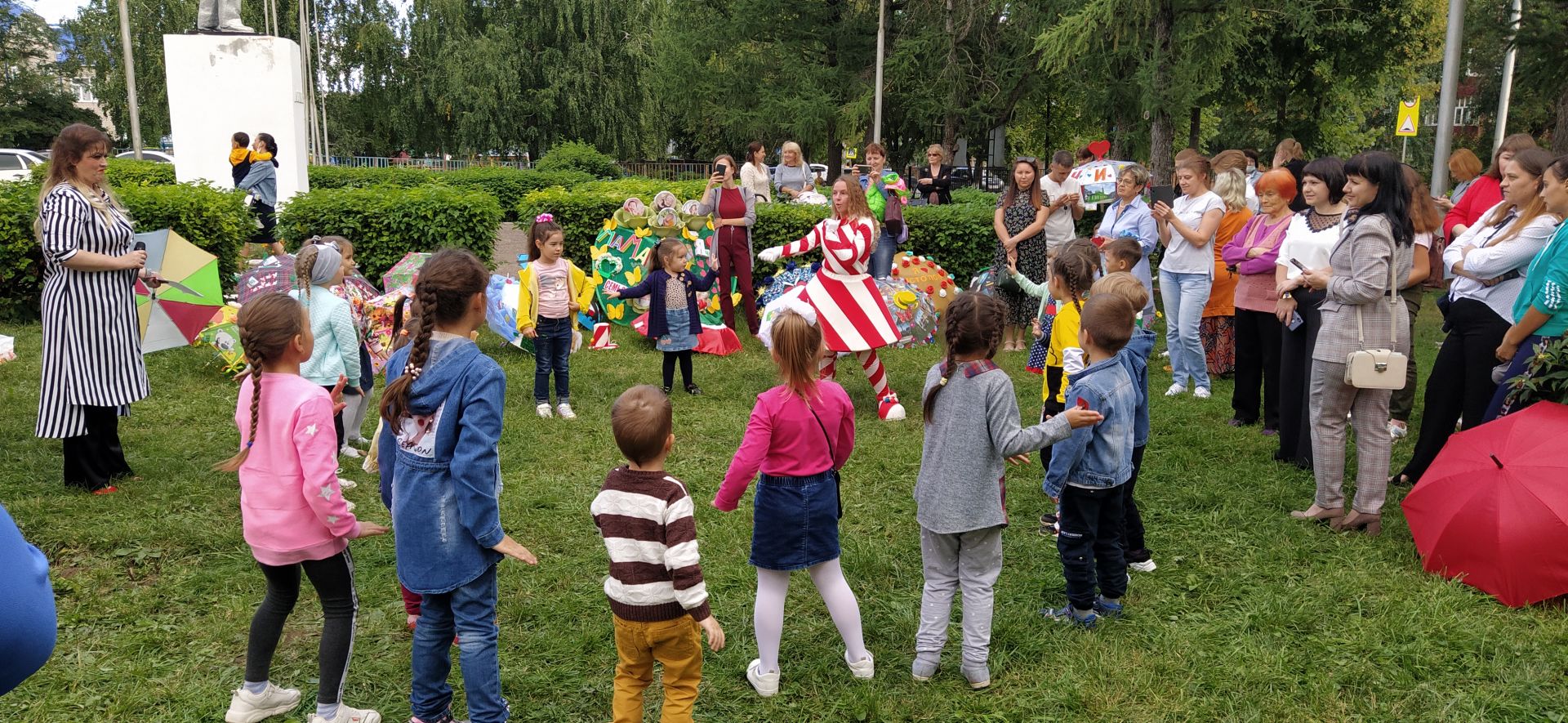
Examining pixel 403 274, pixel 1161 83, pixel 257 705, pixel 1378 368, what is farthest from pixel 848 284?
pixel 1161 83

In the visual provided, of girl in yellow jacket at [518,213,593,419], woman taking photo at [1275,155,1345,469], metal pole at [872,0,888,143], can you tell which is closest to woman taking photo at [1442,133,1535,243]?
woman taking photo at [1275,155,1345,469]

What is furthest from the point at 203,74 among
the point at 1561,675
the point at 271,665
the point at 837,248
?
the point at 1561,675

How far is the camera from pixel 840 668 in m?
3.87

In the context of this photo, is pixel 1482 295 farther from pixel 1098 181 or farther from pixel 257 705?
pixel 257 705

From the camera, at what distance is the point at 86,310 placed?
5227 millimetres

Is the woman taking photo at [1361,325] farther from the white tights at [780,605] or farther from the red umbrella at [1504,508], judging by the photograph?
the white tights at [780,605]

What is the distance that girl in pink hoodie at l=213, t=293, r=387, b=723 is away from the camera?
3.14 meters

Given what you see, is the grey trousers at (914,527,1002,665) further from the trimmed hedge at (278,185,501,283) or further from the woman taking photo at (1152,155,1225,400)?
the trimmed hedge at (278,185,501,283)

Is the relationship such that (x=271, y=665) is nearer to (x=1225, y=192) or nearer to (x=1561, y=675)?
(x=1561, y=675)

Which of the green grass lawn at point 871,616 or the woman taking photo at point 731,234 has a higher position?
the woman taking photo at point 731,234

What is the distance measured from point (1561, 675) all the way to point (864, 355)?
171 inches

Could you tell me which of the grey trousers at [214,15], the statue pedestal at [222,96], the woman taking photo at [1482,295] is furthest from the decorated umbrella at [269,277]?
the grey trousers at [214,15]

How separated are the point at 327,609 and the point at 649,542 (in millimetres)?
1163

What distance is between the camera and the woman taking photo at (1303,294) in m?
5.45
